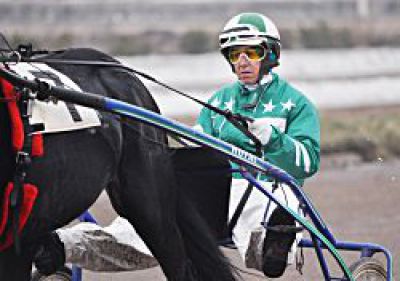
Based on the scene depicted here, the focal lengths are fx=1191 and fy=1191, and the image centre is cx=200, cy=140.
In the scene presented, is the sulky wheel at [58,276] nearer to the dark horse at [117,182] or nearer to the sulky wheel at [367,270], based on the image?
the dark horse at [117,182]

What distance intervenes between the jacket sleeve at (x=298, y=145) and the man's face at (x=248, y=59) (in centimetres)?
23

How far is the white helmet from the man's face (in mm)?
29

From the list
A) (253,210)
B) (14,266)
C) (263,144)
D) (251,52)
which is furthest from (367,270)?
(14,266)

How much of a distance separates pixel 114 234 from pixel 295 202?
0.76 metres

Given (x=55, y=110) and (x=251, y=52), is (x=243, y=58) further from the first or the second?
(x=55, y=110)

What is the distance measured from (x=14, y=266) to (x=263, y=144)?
107 cm

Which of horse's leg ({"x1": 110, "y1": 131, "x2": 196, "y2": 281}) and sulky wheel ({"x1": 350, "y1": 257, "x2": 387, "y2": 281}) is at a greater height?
horse's leg ({"x1": 110, "y1": 131, "x2": 196, "y2": 281})

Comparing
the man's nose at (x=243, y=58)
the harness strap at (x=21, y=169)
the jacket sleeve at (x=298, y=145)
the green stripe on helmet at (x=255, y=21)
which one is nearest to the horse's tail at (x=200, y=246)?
the jacket sleeve at (x=298, y=145)

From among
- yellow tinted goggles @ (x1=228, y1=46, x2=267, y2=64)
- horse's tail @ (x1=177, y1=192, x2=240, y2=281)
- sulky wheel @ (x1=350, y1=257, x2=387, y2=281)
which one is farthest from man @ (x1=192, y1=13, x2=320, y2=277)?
sulky wheel @ (x1=350, y1=257, x2=387, y2=281)

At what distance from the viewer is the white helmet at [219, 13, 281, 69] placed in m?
4.78

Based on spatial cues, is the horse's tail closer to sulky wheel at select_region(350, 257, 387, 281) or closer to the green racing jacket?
the green racing jacket

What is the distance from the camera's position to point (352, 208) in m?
8.65

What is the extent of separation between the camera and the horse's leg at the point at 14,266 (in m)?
4.16

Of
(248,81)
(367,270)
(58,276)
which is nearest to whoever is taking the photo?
(248,81)
